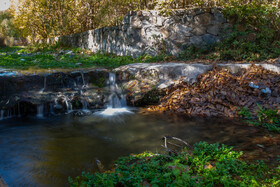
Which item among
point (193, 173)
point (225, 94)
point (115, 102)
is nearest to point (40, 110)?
point (115, 102)

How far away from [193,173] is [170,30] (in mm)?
8457

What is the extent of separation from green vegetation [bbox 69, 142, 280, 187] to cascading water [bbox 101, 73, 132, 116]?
3.65 metres

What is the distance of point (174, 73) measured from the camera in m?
7.29

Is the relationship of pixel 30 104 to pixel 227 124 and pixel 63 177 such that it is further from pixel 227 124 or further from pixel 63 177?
pixel 227 124

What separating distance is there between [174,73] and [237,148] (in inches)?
159

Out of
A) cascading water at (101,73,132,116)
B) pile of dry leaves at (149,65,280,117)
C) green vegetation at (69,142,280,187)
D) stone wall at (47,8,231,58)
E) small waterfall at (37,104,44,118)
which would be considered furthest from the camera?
stone wall at (47,8,231,58)

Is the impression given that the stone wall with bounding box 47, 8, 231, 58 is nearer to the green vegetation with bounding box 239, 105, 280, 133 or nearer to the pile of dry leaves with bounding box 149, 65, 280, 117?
the pile of dry leaves with bounding box 149, 65, 280, 117

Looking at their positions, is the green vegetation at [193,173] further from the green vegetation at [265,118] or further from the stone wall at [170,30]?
the stone wall at [170,30]

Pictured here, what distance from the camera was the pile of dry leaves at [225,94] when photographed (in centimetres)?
580

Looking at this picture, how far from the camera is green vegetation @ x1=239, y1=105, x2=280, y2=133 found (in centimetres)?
473

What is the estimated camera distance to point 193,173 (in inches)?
105

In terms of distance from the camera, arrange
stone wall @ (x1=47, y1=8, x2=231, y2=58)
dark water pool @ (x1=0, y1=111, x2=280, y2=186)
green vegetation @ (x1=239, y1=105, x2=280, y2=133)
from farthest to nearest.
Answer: stone wall @ (x1=47, y1=8, x2=231, y2=58), green vegetation @ (x1=239, y1=105, x2=280, y2=133), dark water pool @ (x1=0, y1=111, x2=280, y2=186)

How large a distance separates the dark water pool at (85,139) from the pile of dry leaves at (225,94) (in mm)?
561

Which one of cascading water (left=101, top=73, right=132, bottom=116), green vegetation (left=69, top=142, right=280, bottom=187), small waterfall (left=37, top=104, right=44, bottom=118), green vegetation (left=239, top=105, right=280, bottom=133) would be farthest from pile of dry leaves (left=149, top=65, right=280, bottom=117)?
small waterfall (left=37, top=104, right=44, bottom=118)
